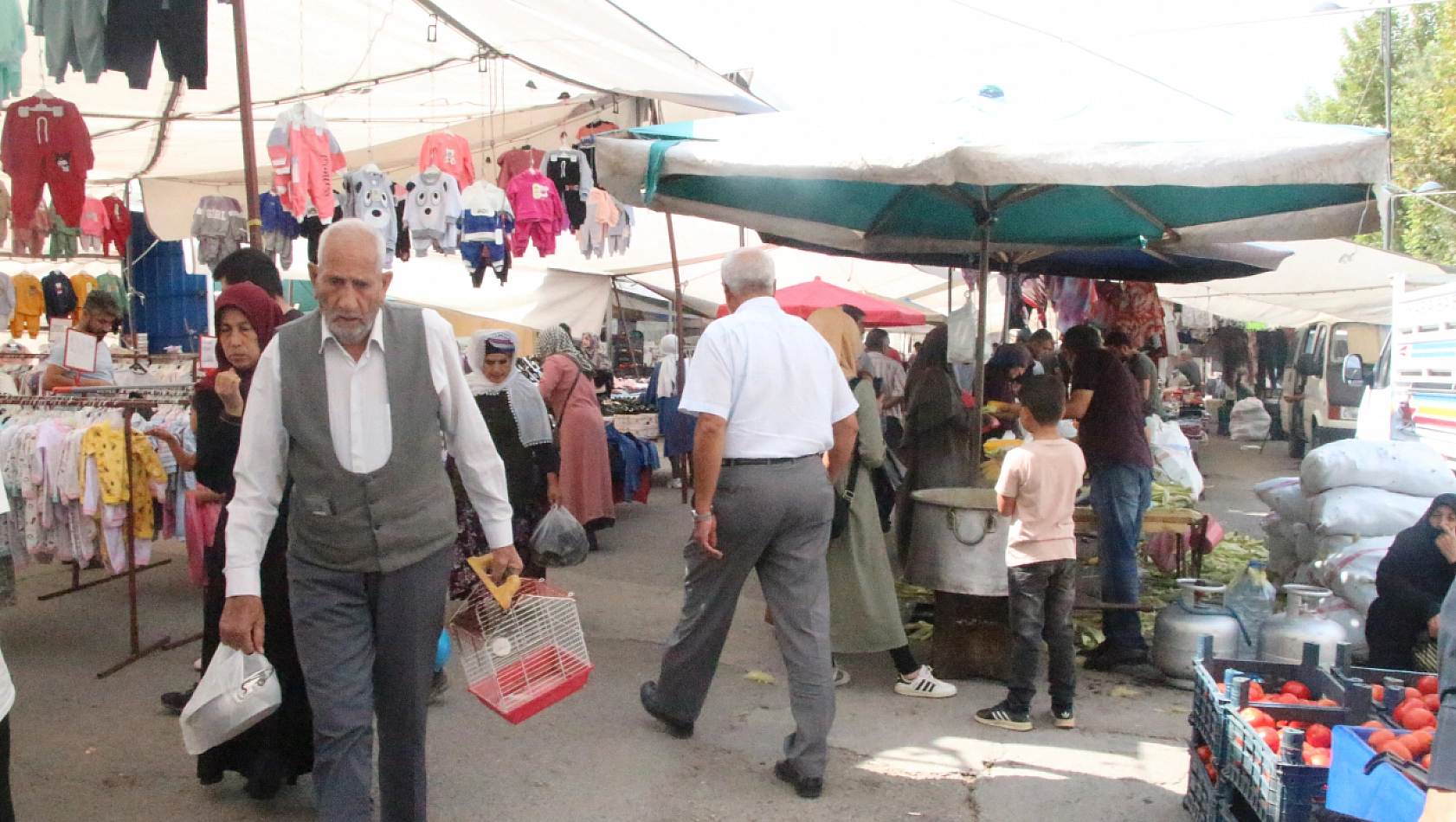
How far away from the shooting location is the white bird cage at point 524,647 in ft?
11.3

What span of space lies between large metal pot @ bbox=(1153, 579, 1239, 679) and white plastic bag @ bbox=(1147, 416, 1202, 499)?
151 inches

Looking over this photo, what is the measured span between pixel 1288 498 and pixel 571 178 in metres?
6.33

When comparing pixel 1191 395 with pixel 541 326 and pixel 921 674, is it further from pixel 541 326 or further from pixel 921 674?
pixel 921 674

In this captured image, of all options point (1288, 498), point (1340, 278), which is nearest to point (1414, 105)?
point (1340, 278)

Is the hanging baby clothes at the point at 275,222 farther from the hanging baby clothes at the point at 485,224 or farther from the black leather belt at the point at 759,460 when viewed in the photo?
the black leather belt at the point at 759,460

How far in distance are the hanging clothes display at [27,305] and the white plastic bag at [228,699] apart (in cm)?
1053

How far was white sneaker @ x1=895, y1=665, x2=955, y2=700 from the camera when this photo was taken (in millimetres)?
5086

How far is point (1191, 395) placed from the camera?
16.3 metres

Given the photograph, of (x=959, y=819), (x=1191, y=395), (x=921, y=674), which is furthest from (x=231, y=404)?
(x=1191, y=395)

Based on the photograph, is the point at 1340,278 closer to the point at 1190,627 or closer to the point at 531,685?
the point at 1190,627

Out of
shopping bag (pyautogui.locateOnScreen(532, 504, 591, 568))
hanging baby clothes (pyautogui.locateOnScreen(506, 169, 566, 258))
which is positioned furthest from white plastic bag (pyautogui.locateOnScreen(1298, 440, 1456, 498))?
hanging baby clothes (pyautogui.locateOnScreen(506, 169, 566, 258))

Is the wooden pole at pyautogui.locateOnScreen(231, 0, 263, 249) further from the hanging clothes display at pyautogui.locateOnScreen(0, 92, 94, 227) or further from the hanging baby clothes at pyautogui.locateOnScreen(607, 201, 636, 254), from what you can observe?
the hanging baby clothes at pyautogui.locateOnScreen(607, 201, 636, 254)

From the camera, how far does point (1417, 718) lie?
3.15 meters

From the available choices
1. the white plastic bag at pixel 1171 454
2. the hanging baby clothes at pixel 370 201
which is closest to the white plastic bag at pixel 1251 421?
the white plastic bag at pixel 1171 454
